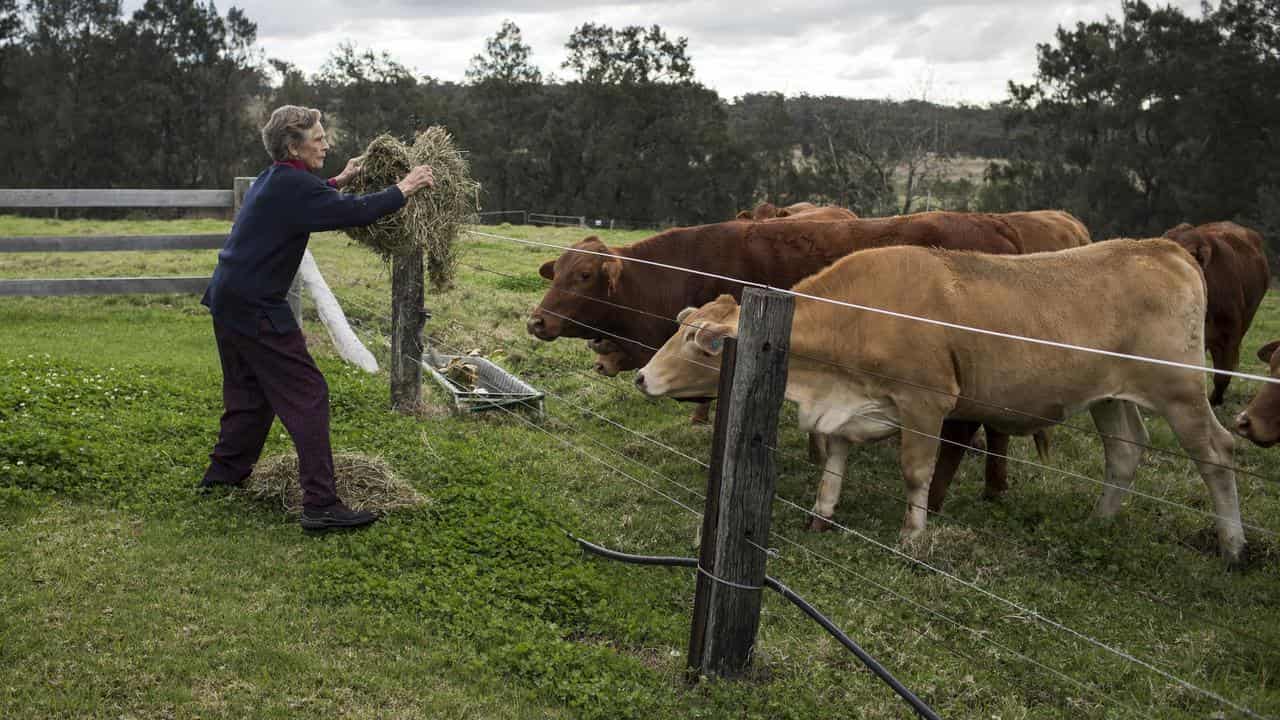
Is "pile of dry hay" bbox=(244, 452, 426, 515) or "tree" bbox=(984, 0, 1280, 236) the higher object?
"tree" bbox=(984, 0, 1280, 236)

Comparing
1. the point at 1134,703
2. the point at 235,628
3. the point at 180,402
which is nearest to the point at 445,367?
the point at 180,402

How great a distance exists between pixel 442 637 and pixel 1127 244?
511 cm

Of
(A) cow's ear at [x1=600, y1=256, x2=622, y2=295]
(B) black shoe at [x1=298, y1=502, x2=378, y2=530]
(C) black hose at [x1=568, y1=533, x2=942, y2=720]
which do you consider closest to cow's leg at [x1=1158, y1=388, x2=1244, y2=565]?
(C) black hose at [x1=568, y1=533, x2=942, y2=720]

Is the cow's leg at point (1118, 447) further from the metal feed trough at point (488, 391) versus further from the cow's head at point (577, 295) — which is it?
the metal feed trough at point (488, 391)

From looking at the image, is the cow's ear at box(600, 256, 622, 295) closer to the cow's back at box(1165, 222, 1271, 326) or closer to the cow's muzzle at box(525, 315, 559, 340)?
the cow's muzzle at box(525, 315, 559, 340)

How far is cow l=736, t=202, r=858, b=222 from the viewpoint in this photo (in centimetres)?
1073

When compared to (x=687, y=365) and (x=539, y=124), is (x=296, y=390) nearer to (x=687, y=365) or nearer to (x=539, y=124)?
(x=687, y=365)

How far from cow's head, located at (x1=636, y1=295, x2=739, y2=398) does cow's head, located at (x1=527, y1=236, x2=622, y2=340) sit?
234cm

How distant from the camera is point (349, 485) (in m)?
6.11

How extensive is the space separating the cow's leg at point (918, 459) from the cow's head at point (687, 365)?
1.28 m

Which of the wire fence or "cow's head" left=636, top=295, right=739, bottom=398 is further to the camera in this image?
"cow's head" left=636, top=295, right=739, bottom=398

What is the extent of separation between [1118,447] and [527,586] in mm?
4543

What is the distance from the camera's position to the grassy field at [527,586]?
4.17m

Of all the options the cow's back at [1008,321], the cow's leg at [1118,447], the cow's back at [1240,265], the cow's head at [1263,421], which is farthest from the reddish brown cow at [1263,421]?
the cow's back at [1240,265]
